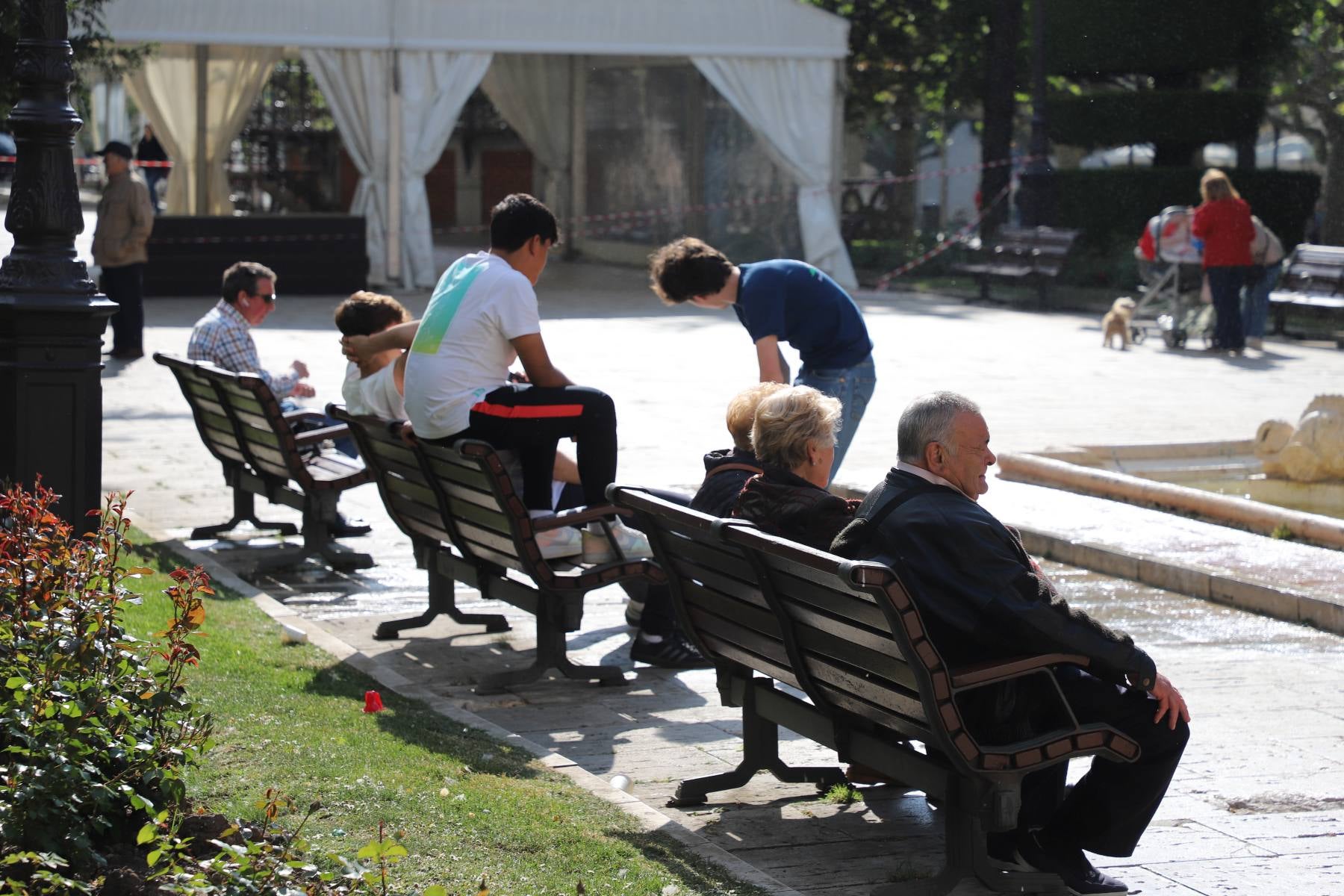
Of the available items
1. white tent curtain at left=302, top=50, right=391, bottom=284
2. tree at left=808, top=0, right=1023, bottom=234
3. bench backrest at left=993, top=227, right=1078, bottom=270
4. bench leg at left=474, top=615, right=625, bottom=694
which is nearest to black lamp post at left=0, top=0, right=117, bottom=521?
bench leg at left=474, top=615, right=625, bottom=694

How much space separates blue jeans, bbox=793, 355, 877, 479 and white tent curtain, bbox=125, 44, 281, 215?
20431 millimetres

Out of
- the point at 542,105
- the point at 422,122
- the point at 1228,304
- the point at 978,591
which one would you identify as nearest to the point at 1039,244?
the point at 1228,304

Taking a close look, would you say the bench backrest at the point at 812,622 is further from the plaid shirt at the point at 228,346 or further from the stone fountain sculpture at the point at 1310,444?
the stone fountain sculpture at the point at 1310,444

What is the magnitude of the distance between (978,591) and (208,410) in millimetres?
5669

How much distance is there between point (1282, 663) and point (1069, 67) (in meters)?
23.1

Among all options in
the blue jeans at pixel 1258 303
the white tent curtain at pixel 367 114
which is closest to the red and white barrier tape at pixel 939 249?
the white tent curtain at pixel 367 114

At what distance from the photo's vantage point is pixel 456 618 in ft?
23.0

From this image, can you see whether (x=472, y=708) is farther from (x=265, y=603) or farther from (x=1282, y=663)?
(x=1282, y=663)

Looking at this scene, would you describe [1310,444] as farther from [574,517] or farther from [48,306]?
[48,306]

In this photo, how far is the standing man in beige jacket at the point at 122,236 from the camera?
1552cm

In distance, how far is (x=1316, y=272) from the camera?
779 inches

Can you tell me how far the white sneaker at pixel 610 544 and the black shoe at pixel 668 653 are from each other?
31 centimetres

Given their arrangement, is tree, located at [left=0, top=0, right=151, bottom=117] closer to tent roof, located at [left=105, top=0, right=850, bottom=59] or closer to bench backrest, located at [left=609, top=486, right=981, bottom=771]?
bench backrest, located at [left=609, top=486, right=981, bottom=771]

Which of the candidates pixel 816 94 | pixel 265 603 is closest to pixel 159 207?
pixel 816 94
